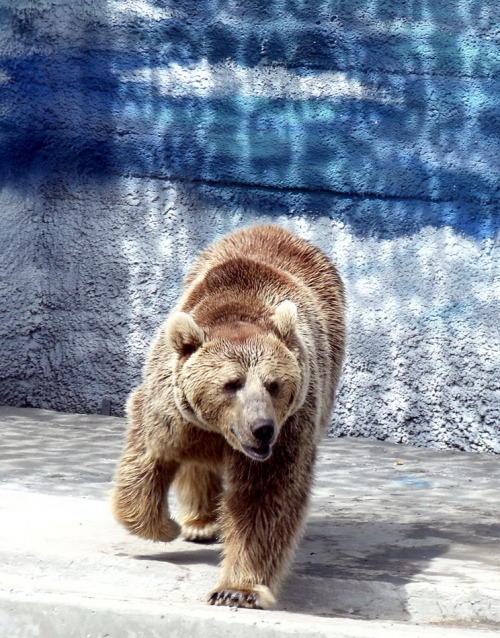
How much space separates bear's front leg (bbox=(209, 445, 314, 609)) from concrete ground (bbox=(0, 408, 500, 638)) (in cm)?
19

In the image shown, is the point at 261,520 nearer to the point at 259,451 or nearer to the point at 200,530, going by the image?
the point at 259,451

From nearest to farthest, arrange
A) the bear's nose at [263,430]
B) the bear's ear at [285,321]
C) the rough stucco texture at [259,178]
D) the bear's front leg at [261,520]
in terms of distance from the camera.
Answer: the bear's nose at [263,430]
the bear's front leg at [261,520]
the bear's ear at [285,321]
the rough stucco texture at [259,178]

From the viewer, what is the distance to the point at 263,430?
335 cm

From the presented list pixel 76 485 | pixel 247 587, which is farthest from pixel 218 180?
pixel 247 587

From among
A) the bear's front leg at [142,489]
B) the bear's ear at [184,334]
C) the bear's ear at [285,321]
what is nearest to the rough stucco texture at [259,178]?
the bear's front leg at [142,489]

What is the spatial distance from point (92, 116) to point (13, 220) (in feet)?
3.03

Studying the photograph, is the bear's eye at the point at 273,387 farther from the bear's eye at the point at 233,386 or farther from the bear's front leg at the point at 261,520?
the bear's front leg at the point at 261,520

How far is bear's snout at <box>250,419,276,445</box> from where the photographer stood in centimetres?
334

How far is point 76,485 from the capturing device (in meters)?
5.51

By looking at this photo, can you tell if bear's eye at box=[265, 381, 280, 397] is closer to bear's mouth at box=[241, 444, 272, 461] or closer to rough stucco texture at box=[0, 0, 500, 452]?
bear's mouth at box=[241, 444, 272, 461]

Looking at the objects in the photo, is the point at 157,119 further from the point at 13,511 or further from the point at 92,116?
the point at 13,511

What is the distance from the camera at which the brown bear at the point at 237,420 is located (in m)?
3.50

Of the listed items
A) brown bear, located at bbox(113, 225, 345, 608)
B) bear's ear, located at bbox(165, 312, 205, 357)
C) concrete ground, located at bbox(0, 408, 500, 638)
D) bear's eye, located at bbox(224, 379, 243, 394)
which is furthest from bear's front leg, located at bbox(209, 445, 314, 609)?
bear's ear, located at bbox(165, 312, 205, 357)

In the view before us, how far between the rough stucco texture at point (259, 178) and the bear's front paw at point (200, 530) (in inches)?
119
